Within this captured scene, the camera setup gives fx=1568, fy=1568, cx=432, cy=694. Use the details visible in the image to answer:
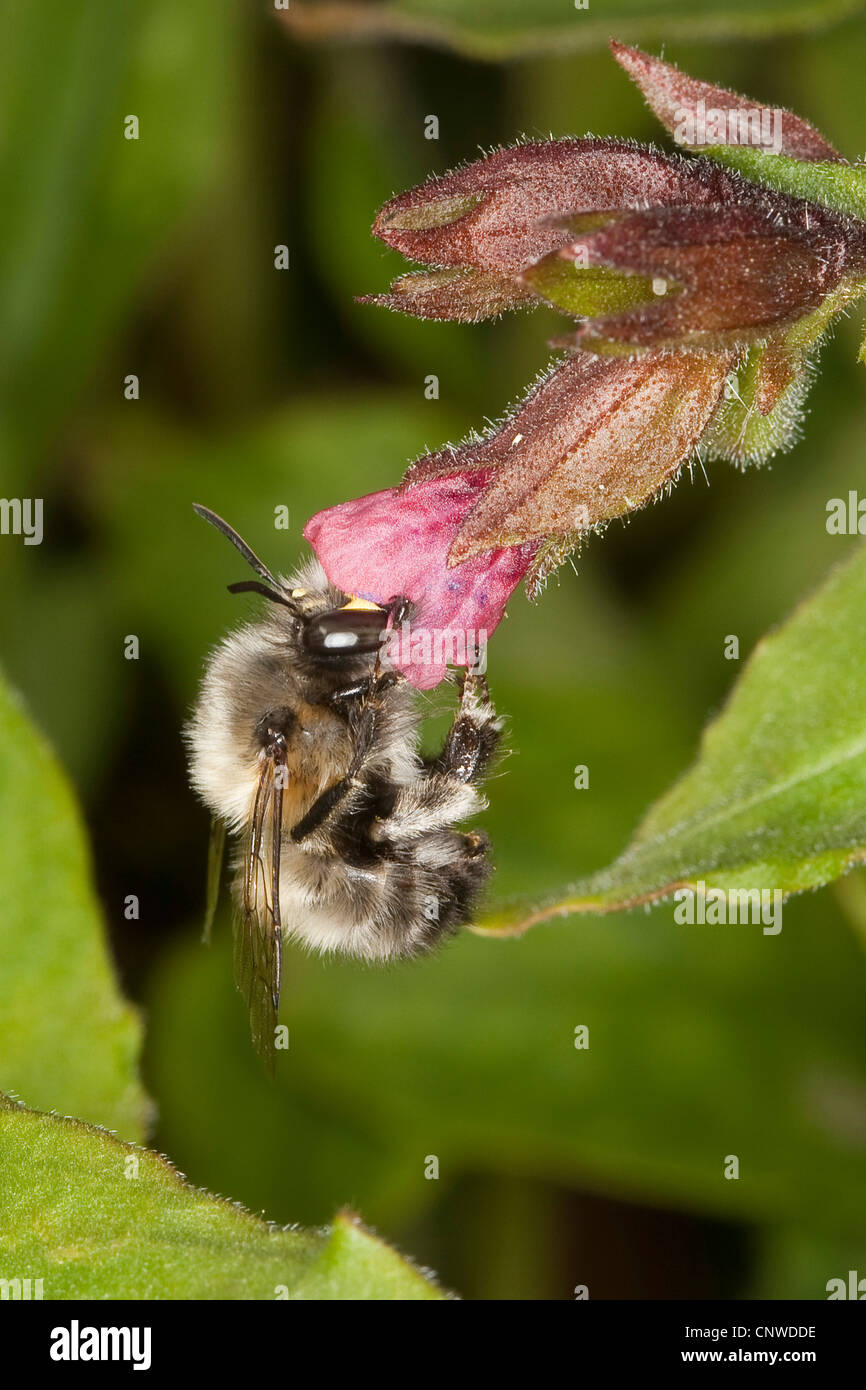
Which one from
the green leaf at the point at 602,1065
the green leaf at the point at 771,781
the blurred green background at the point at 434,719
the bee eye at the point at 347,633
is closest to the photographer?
the bee eye at the point at 347,633

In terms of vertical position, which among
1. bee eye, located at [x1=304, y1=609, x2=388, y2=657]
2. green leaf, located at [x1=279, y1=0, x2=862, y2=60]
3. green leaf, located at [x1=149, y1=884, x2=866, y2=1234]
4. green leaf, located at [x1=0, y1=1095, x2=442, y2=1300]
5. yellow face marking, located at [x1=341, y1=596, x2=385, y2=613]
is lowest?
green leaf, located at [x1=0, y1=1095, x2=442, y2=1300]

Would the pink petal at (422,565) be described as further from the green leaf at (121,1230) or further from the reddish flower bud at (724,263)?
the green leaf at (121,1230)

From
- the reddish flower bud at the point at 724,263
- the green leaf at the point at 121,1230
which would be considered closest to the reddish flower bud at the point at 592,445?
the reddish flower bud at the point at 724,263

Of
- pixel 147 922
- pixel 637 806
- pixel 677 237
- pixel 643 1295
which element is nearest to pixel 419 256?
pixel 677 237

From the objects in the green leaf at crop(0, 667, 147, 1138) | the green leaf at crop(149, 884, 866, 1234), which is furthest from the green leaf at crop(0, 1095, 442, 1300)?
the green leaf at crop(149, 884, 866, 1234)

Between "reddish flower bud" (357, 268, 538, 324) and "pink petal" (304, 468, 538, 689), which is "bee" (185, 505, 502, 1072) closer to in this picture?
"pink petal" (304, 468, 538, 689)

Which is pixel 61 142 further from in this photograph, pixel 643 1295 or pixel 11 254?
pixel 643 1295

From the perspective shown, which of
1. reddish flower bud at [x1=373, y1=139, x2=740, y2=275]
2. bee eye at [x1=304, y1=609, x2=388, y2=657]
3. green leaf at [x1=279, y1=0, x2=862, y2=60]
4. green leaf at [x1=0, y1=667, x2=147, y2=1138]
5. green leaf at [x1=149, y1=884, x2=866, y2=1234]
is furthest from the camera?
green leaf at [x1=149, y1=884, x2=866, y2=1234]
